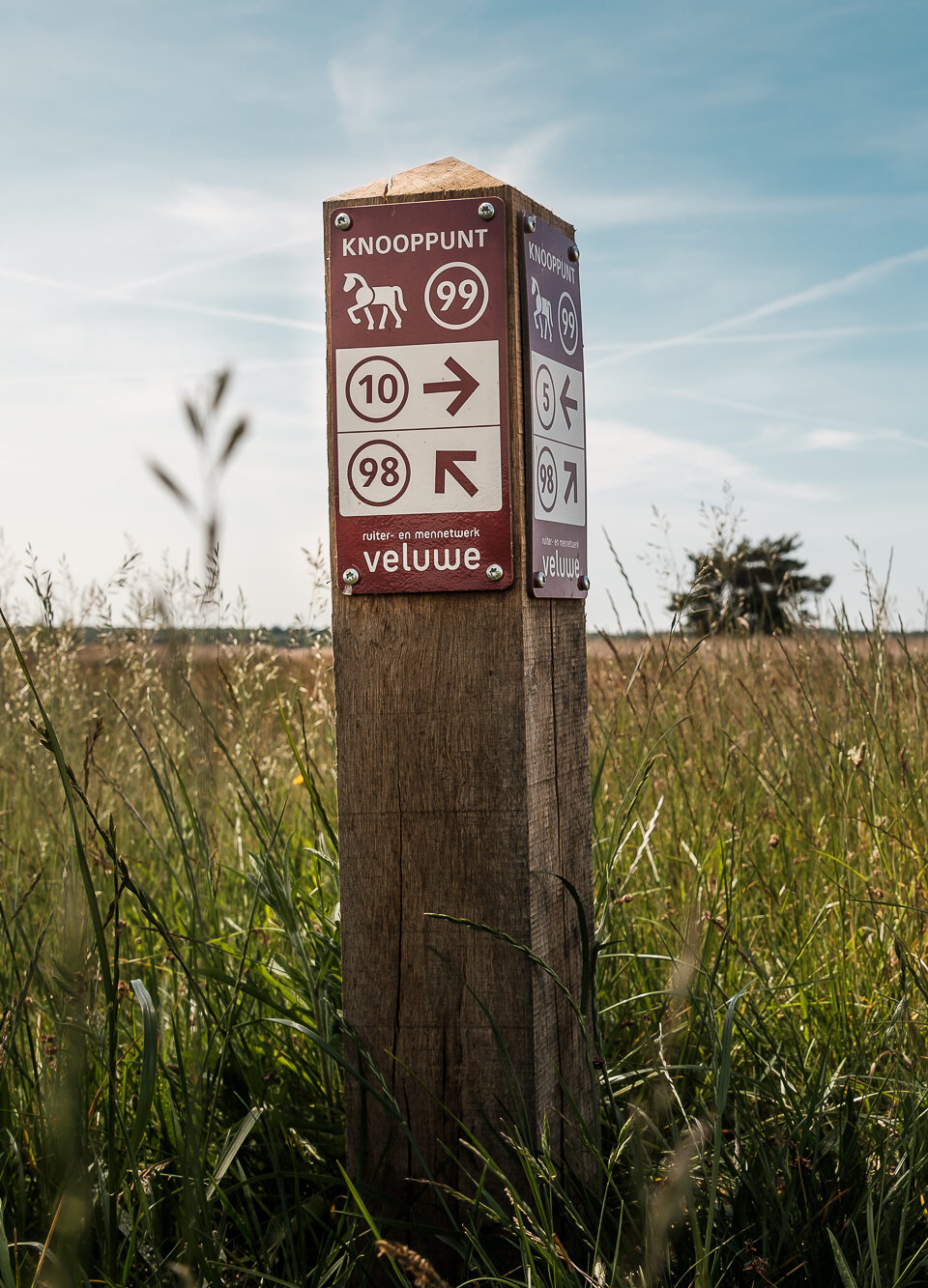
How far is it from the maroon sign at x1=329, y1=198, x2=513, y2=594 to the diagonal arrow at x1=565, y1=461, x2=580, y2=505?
233mm

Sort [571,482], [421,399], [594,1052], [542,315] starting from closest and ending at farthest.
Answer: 1. [594,1052]
2. [421,399]
3. [542,315]
4. [571,482]

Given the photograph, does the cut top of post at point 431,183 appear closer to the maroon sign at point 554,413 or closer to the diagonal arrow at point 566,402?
the maroon sign at point 554,413

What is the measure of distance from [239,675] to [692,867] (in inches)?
52.5

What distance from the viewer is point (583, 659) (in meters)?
2.08

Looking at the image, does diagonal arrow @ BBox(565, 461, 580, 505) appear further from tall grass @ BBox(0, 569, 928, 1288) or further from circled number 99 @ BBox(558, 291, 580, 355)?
tall grass @ BBox(0, 569, 928, 1288)

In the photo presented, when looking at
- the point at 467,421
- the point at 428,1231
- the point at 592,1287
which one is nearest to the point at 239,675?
the point at 467,421

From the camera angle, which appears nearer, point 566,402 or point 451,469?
point 451,469

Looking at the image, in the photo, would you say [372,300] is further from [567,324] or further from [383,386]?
[567,324]

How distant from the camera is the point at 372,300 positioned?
1.84m

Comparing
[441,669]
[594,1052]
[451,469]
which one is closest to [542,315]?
[451,469]

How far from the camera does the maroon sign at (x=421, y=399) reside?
1.79 m

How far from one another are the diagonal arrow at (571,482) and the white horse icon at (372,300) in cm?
40

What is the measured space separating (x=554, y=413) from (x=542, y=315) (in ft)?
0.54

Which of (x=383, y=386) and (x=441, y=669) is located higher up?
(x=383, y=386)
